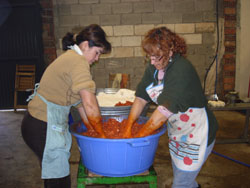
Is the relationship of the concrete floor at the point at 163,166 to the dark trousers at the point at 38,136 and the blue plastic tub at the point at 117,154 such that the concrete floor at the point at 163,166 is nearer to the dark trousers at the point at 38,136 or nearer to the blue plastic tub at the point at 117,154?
the dark trousers at the point at 38,136

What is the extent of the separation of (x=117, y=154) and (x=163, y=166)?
176 cm

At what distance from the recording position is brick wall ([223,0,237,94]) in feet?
17.1

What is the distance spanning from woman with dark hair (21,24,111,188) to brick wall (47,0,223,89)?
12.7 ft

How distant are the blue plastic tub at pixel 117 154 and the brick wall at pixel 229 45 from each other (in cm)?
466

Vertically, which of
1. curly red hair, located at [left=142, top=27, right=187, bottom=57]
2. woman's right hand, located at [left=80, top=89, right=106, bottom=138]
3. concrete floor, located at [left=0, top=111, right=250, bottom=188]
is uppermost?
curly red hair, located at [left=142, top=27, right=187, bottom=57]

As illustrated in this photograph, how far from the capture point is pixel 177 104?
1.25m

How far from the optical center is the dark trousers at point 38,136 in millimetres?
1445

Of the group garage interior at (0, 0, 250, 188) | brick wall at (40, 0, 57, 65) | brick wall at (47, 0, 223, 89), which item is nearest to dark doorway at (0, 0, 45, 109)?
garage interior at (0, 0, 250, 188)

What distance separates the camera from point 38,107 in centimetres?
144

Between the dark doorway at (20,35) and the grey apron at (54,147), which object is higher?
the dark doorway at (20,35)

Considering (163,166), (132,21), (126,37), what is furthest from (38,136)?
(132,21)

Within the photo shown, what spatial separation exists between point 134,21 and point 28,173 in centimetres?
381

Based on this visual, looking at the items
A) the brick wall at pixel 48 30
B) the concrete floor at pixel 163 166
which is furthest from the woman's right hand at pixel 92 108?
the brick wall at pixel 48 30

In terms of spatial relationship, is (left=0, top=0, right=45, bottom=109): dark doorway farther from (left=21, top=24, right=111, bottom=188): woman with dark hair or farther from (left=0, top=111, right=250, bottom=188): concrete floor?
(left=21, top=24, right=111, bottom=188): woman with dark hair
